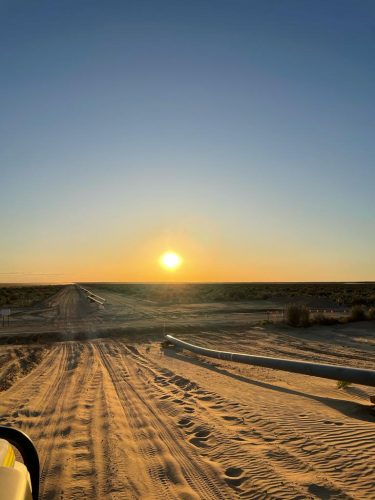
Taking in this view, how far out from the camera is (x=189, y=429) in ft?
23.4

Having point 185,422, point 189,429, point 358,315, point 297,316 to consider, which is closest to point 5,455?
point 189,429

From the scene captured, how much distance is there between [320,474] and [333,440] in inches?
48.5

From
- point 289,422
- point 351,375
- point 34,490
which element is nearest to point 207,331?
point 351,375

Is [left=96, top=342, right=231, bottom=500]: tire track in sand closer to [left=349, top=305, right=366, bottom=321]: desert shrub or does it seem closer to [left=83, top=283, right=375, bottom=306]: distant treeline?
[left=349, top=305, right=366, bottom=321]: desert shrub

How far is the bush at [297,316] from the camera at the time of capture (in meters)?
26.8

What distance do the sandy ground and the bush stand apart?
37.5ft

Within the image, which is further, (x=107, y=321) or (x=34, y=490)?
(x=107, y=321)

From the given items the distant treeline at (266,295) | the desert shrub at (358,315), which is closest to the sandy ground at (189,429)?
the desert shrub at (358,315)

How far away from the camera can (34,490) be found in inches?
117

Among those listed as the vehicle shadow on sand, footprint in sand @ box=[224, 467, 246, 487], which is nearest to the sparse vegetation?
the vehicle shadow on sand

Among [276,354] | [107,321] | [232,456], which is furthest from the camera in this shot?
[107,321]

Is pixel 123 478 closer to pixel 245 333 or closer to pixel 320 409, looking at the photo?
pixel 320 409

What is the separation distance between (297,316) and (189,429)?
69.1 feet

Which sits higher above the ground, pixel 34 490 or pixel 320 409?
pixel 34 490
